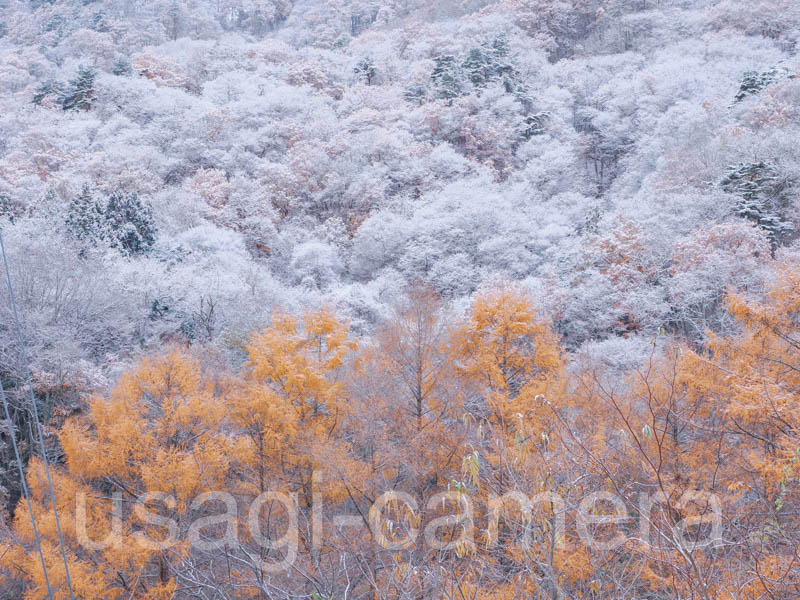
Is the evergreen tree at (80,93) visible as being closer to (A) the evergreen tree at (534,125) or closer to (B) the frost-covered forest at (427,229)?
(B) the frost-covered forest at (427,229)

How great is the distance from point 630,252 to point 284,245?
15275 millimetres

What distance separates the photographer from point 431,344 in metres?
13.2

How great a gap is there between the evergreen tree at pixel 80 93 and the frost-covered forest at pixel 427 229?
0.26 m

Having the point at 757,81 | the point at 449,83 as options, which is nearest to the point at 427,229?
the point at 449,83

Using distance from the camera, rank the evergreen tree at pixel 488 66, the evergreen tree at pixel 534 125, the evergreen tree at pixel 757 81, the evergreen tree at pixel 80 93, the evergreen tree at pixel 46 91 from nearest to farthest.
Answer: the evergreen tree at pixel 757 81, the evergreen tree at pixel 534 125, the evergreen tree at pixel 80 93, the evergreen tree at pixel 46 91, the evergreen tree at pixel 488 66

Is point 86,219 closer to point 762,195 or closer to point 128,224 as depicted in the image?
point 128,224

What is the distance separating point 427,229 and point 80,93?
27756 mm

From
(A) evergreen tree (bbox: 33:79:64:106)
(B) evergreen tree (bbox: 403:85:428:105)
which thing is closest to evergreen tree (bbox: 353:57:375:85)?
(B) evergreen tree (bbox: 403:85:428:105)

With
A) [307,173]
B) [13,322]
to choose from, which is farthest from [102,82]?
[13,322]

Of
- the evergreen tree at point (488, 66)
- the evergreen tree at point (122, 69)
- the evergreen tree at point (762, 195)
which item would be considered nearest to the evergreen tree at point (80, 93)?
the evergreen tree at point (122, 69)

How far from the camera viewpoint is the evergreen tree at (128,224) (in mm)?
20344

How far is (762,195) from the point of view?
18188 mm

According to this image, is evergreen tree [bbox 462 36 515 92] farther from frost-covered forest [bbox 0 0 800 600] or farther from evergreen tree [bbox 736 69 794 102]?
evergreen tree [bbox 736 69 794 102]

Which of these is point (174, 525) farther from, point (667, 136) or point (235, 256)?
point (667, 136)
